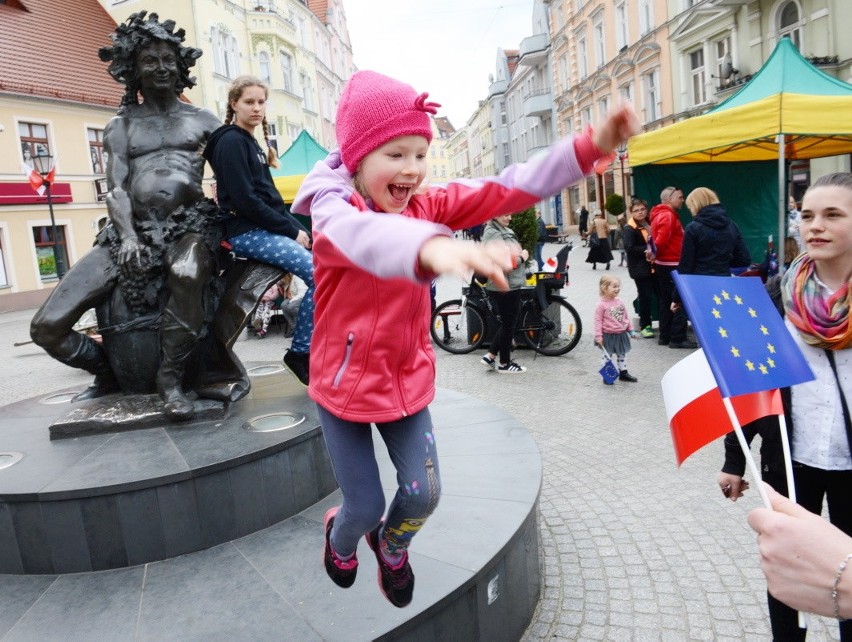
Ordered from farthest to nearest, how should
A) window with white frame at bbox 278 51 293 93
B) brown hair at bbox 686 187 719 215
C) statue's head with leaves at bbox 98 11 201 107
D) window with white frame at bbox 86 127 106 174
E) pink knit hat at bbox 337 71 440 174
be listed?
window with white frame at bbox 278 51 293 93
window with white frame at bbox 86 127 106 174
brown hair at bbox 686 187 719 215
statue's head with leaves at bbox 98 11 201 107
pink knit hat at bbox 337 71 440 174

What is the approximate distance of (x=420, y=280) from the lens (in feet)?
4.62

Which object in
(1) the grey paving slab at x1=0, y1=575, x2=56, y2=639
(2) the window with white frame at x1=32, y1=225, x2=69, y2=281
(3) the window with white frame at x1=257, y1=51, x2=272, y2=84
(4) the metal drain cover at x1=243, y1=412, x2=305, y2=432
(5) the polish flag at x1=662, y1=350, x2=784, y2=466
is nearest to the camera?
(5) the polish flag at x1=662, y1=350, x2=784, y2=466

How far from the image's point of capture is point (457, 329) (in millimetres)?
10617

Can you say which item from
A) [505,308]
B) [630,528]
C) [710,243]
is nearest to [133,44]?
[630,528]

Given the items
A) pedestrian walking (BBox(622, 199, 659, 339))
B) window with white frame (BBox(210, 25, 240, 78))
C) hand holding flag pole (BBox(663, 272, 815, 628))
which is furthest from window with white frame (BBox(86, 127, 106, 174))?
hand holding flag pole (BBox(663, 272, 815, 628))

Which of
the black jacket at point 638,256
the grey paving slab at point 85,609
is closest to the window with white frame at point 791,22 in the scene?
the black jacket at point 638,256

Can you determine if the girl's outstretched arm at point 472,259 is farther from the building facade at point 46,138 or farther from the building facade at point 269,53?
the building facade at point 46,138

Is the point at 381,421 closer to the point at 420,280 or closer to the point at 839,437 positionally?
the point at 420,280

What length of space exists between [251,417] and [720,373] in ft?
10.0

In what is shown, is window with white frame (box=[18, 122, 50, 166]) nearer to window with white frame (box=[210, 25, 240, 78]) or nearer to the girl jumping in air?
window with white frame (box=[210, 25, 240, 78])

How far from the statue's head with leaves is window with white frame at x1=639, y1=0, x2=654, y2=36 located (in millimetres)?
29514

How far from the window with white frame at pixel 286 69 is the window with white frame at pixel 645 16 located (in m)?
20.4

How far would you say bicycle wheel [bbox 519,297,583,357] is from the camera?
915 cm

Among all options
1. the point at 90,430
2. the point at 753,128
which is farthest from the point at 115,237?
the point at 753,128
